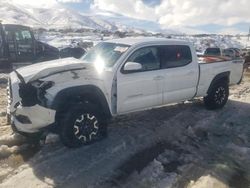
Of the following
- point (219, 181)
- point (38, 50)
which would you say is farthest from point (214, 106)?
point (38, 50)

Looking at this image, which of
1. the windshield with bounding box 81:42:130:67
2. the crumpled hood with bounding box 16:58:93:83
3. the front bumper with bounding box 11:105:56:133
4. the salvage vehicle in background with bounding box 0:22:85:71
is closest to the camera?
the front bumper with bounding box 11:105:56:133

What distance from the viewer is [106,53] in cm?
716

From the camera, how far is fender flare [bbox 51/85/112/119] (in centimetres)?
570

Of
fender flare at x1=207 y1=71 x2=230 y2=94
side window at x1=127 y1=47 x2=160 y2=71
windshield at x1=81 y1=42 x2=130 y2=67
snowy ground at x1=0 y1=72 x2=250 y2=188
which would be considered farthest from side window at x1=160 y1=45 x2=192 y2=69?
snowy ground at x1=0 y1=72 x2=250 y2=188

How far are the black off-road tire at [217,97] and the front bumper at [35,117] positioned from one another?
491 cm

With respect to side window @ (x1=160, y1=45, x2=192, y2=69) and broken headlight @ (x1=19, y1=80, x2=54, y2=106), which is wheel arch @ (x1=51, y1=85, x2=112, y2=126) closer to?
broken headlight @ (x1=19, y1=80, x2=54, y2=106)

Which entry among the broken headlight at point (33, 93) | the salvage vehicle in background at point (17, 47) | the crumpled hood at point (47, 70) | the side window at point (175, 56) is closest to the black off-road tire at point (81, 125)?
→ the broken headlight at point (33, 93)

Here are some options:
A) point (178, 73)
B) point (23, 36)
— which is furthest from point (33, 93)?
point (23, 36)

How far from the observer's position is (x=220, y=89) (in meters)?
9.30

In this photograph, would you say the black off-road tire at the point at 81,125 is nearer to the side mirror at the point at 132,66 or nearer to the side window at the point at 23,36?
the side mirror at the point at 132,66

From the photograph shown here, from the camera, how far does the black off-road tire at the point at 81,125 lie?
585 cm

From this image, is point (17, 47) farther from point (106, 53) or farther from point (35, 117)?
point (35, 117)

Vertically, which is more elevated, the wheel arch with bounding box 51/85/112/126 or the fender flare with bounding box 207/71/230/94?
the wheel arch with bounding box 51/85/112/126

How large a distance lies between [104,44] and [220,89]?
3606 mm
